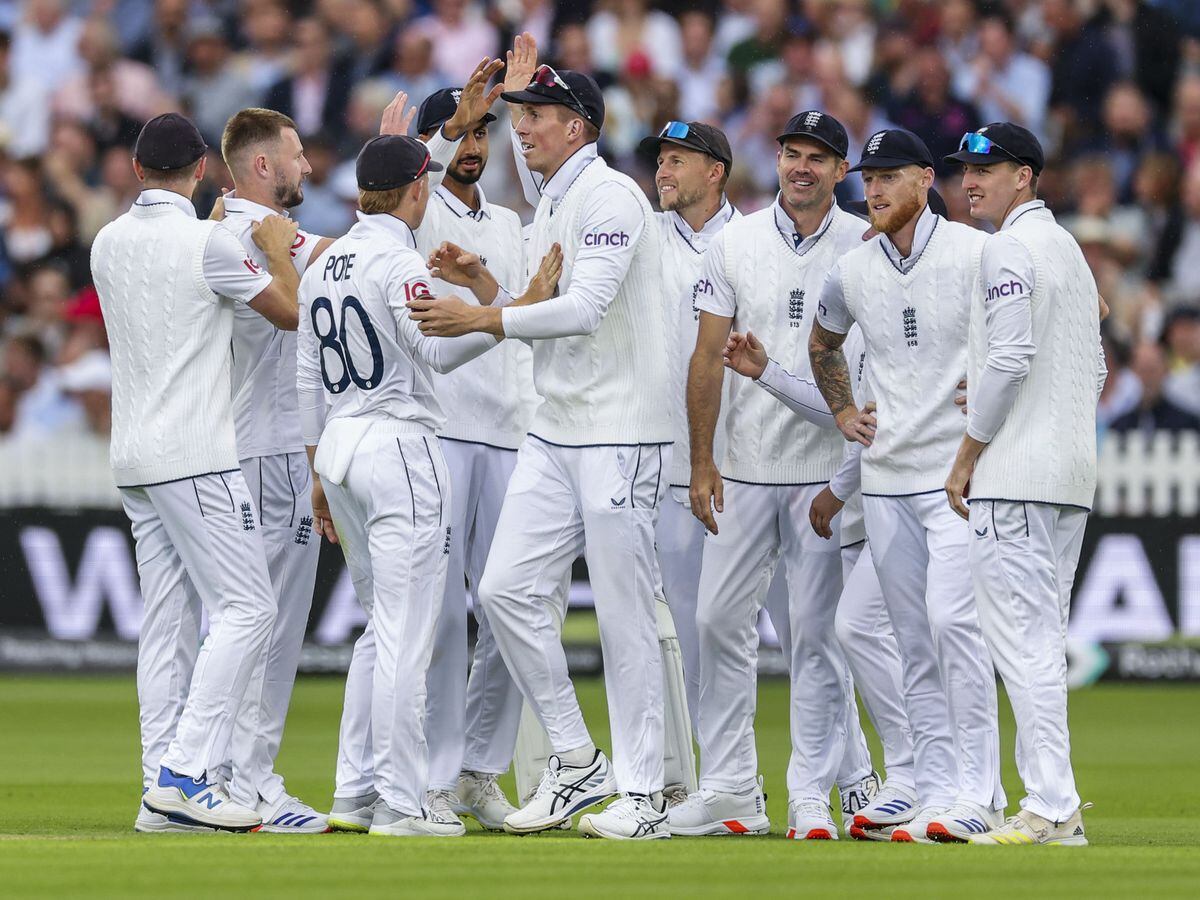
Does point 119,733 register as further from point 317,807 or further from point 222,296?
point 222,296

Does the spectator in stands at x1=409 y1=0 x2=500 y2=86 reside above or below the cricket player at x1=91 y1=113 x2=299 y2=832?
above

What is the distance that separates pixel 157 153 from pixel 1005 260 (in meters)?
3.25

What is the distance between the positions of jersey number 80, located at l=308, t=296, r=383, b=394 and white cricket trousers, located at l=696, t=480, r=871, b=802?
5.48ft

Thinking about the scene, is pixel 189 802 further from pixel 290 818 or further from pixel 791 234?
pixel 791 234

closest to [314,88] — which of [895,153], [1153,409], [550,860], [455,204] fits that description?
[1153,409]

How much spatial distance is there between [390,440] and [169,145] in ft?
5.00

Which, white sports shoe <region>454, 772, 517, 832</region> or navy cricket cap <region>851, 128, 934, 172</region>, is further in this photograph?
white sports shoe <region>454, 772, 517, 832</region>

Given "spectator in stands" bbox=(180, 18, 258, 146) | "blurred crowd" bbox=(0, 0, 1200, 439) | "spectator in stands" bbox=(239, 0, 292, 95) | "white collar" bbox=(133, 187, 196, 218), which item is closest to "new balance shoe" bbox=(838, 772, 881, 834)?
"white collar" bbox=(133, 187, 196, 218)

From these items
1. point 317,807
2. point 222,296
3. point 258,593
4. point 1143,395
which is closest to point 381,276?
point 222,296

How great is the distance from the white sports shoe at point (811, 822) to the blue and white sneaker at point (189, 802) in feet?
7.02

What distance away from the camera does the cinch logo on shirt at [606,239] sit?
7340mm

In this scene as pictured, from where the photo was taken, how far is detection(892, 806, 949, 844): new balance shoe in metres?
7.18

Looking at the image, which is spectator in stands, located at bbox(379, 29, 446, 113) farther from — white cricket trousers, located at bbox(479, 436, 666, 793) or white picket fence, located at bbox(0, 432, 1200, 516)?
white cricket trousers, located at bbox(479, 436, 666, 793)

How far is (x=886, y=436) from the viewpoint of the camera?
295 inches
